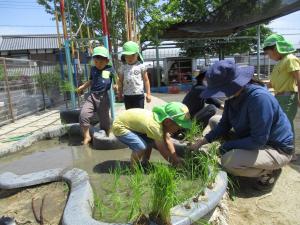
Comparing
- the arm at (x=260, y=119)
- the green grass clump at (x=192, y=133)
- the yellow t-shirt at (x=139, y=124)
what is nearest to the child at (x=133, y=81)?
the green grass clump at (x=192, y=133)

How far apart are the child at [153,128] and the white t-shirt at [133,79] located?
1.40 m

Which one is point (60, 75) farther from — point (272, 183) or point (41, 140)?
point (272, 183)

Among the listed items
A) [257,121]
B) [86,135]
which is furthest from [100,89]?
[257,121]

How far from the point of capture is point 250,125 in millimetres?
2973

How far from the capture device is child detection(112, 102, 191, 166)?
3150 millimetres

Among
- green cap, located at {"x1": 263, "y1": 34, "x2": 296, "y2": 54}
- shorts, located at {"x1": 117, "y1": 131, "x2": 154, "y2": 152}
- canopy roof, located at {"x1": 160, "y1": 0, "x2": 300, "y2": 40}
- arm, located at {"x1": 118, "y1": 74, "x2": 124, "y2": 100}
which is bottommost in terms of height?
shorts, located at {"x1": 117, "y1": 131, "x2": 154, "y2": 152}

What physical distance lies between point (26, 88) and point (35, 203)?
24.6 ft

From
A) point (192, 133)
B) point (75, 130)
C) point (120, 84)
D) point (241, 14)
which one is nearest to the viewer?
point (192, 133)

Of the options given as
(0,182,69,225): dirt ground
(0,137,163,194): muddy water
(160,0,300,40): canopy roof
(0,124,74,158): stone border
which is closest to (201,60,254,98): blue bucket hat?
(0,137,163,194): muddy water

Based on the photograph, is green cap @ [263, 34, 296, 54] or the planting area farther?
green cap @ [263, 34, 296, 54]

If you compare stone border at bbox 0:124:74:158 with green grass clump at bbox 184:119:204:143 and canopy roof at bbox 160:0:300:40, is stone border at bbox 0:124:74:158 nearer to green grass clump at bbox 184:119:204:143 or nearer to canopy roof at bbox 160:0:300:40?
green grass clump at bbox 184:119:204:143

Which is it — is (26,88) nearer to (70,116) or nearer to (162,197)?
(70,116)

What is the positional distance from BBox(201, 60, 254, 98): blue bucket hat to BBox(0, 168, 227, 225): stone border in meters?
0.67

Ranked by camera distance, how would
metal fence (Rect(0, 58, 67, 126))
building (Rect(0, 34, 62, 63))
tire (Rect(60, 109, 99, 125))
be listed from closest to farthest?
tire (Rect(60, 109, 99, 125)), metal fence (Rect(0, 58, 67, 126)), building (Rect(0, 34, 62, 63))
